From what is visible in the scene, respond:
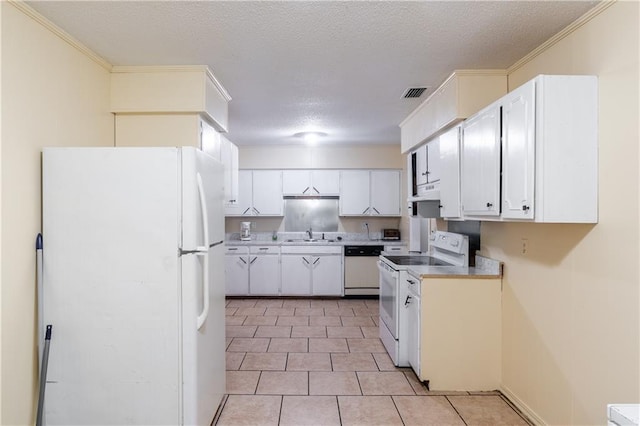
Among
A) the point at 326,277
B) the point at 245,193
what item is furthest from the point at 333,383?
the point at 245,193

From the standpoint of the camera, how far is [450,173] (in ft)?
9.86

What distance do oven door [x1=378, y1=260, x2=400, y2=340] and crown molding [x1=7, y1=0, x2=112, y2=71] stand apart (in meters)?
2.93

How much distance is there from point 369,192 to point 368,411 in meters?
3.99

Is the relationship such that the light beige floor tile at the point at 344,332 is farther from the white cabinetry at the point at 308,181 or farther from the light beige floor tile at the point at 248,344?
the white cabinetry at the point at 308,181

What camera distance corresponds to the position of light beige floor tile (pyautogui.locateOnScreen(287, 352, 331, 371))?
326cm

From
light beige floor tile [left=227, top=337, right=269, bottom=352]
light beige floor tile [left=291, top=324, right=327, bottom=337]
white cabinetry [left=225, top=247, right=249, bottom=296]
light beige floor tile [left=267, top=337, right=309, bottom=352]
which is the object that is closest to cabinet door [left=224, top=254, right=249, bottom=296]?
white cabinetry [left=225, top=247, right=249, bottom=296]

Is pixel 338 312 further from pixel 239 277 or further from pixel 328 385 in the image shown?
pixel 328 385

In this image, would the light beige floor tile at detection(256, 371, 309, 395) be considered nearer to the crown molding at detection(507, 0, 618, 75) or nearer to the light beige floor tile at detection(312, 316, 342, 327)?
the light beige floor tile at detection(312, 316, 342, 327)

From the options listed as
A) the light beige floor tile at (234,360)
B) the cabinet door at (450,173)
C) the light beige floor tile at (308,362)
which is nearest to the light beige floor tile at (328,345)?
the light beige floor tile at (308,362)

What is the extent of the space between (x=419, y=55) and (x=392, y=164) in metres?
3.62

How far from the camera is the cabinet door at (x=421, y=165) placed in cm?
370

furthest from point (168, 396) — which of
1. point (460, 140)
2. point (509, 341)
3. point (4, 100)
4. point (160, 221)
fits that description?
point (460, 140)

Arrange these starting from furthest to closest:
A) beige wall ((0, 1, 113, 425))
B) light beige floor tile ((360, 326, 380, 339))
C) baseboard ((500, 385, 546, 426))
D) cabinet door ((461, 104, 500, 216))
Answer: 1. light beige floor tile ((360, 326, 380, 339))
2. baseboard ((500, 385, 546, 426))
3. cabinet door ((461, 104, 500, 216))
4. beige wall ((0, 1, 113, 425))

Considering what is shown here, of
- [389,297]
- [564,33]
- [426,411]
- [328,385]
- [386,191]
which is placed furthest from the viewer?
[386,191]
